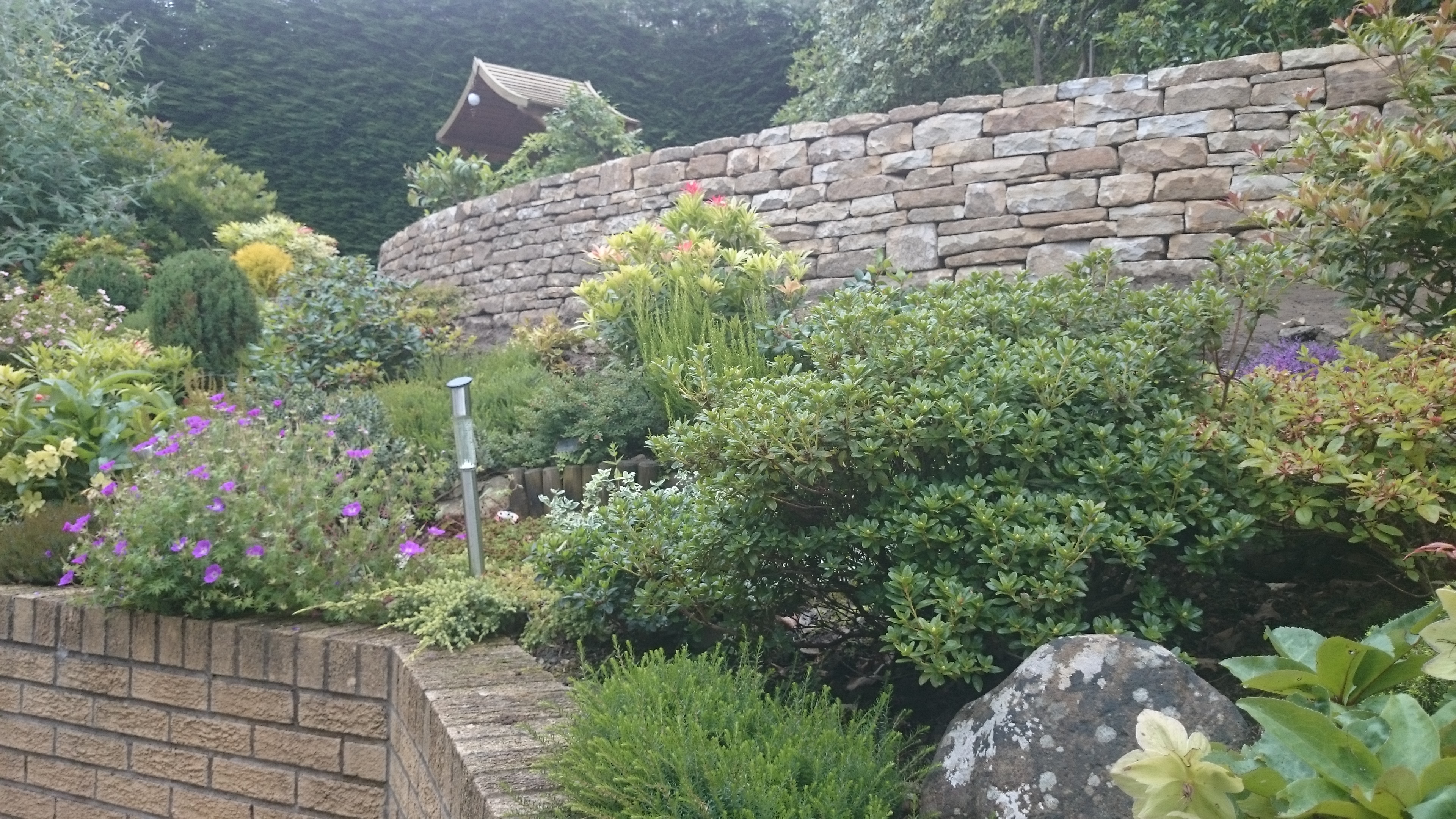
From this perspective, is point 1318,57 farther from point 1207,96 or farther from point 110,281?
point 110,281

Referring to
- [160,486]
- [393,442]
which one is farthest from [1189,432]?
[393,442]

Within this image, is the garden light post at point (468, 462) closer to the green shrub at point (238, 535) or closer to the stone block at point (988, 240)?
the green shrub at point (238, 535)

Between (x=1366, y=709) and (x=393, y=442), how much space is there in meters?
4.91

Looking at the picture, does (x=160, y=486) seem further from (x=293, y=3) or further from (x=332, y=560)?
(x=293, y=3)

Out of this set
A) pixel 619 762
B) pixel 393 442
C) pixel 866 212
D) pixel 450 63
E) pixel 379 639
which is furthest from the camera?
pixel 450 63

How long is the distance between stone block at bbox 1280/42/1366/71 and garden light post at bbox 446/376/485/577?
489 cm

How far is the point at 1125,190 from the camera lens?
234 inches

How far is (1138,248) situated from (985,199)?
37.9 inches

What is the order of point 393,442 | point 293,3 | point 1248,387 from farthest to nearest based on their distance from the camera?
1. point 293,3
2. point 393,442
3. point 1248,387

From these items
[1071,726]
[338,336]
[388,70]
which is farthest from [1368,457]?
[388,70]

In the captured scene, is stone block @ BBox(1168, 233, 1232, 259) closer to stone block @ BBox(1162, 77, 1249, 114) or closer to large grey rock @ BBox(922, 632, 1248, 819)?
stone block @ BBox(1162, 77, 1249, 114)

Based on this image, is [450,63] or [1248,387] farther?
[450,63]

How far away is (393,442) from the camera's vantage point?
213 inches

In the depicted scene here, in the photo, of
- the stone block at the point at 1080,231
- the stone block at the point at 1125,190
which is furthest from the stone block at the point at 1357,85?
the stone block at the point at 1080,231
